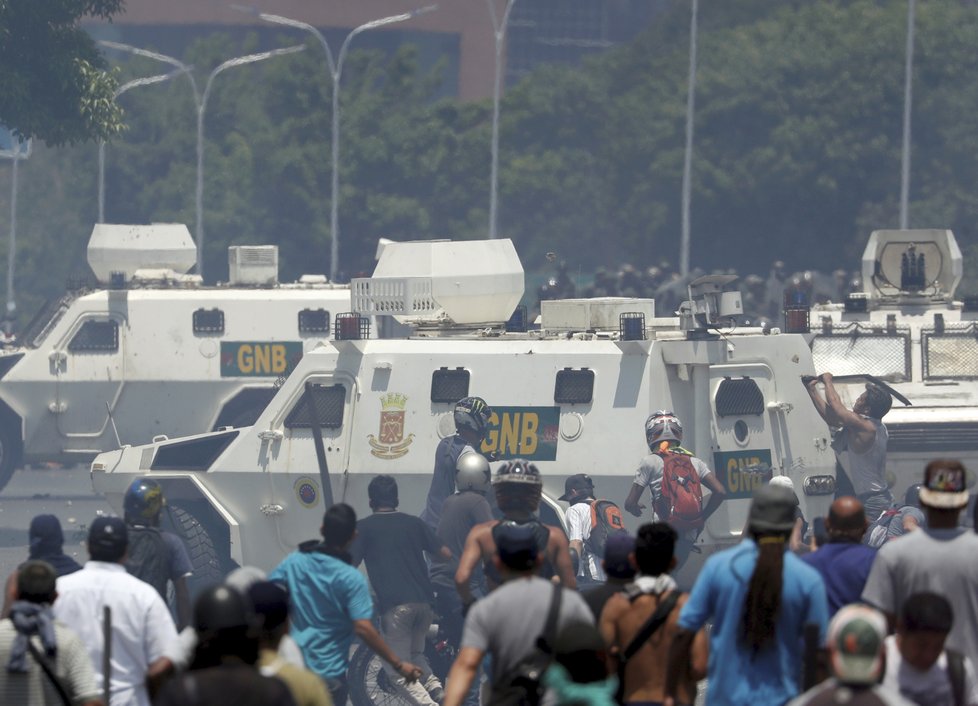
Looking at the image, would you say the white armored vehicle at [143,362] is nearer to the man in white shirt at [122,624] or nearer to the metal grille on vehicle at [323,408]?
the metal grille on vehicle at [323,408]

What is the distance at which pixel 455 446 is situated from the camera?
14.0 meters

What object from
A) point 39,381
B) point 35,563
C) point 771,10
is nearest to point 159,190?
point 771,10

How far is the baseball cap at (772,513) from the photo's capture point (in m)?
7.52

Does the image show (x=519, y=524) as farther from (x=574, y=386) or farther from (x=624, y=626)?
(x=574, y=386)

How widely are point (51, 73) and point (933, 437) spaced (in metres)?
10.6

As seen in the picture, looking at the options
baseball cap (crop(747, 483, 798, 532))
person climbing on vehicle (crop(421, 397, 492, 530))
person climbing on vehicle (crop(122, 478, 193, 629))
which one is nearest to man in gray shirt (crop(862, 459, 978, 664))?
baseball cap (crop(747, 483, 798, 532))

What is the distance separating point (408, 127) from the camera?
52.5 m

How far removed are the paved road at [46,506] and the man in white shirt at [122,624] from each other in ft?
32.1

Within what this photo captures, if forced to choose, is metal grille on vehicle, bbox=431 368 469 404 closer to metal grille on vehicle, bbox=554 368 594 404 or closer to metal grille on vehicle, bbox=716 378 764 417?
metal grille on vehicle, bbox=554 368 594 404

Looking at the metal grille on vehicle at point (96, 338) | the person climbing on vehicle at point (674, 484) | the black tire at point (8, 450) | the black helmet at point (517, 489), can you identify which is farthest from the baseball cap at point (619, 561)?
the black tire at point (8, 450)

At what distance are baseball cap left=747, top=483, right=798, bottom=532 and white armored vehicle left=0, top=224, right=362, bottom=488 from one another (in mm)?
16883

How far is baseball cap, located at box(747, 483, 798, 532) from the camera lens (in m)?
7.52

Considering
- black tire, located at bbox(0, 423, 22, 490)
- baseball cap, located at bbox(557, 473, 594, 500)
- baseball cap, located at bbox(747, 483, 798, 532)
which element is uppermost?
baseball cap, located at bbox(747, 483, 798, 532)

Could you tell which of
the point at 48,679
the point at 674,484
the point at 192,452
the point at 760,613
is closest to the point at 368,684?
the point at 674,484
